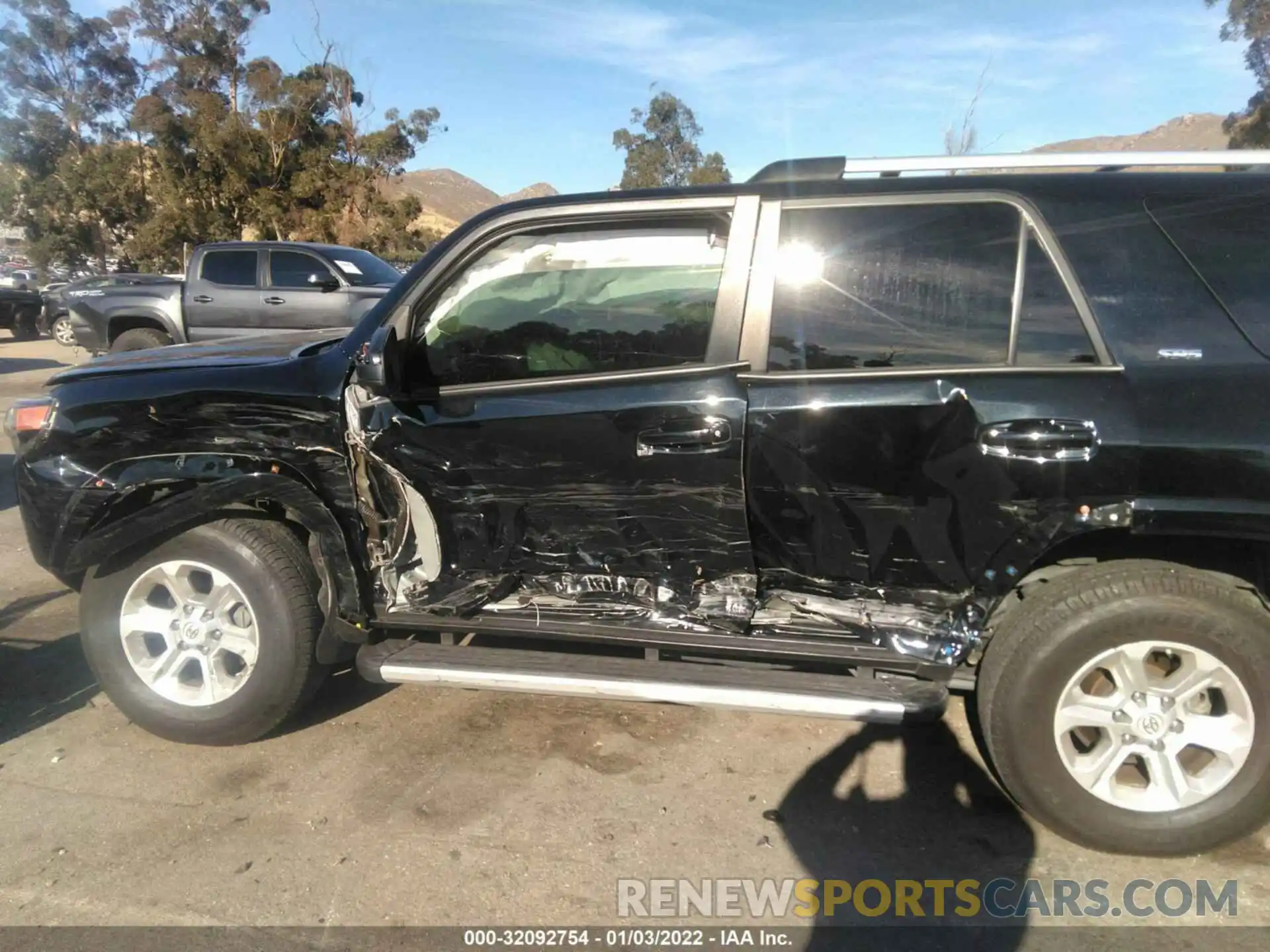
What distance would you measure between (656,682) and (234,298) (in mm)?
10043

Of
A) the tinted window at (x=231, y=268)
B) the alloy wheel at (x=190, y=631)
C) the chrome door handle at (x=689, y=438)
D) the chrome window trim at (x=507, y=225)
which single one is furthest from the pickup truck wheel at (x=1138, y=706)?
the tinted window at (x=231, y=268)

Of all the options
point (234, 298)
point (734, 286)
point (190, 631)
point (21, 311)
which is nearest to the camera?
point (734, 286)

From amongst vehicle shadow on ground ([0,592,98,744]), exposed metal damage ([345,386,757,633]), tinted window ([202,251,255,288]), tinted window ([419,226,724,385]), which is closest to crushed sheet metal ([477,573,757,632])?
exposed metal damage ([345,386,757,633])

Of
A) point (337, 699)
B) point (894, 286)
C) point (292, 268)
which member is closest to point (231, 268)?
point (292, 268)

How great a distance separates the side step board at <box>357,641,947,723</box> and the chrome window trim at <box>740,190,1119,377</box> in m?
0.98

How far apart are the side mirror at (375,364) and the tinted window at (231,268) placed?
9219 mm

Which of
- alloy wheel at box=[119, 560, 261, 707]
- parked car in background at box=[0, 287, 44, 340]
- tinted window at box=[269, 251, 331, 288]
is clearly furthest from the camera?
parked car in background at box=[0, 287, 44, 340]

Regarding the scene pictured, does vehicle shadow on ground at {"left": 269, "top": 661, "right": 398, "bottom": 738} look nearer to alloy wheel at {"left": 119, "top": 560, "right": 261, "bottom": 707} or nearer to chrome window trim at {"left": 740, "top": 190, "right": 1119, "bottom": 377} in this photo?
alloy wheel at {"left": 119, "top": 560, "right": 261, "bottom": 707}

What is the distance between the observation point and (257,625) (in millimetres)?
3277

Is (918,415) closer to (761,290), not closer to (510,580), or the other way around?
(761,290)

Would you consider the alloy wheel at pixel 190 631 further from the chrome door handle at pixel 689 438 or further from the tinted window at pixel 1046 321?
the tinted window at pixel 1046 321

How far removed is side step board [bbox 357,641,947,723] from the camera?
9.20ft

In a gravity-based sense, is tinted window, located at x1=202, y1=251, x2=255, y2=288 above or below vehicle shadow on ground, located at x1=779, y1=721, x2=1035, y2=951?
above

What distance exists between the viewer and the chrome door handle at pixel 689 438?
2912 millimetres
